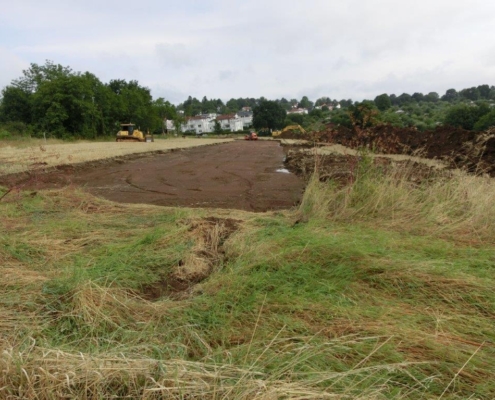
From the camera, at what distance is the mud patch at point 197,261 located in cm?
376

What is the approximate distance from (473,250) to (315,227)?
192 centimetres

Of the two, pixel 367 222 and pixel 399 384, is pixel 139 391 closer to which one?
pixel 399 384

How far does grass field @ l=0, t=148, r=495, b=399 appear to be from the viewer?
2025mm

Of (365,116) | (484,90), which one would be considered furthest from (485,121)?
(484,90)

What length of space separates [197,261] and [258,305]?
4.40 feet

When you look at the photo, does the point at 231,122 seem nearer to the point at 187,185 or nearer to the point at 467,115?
the point at 467,115

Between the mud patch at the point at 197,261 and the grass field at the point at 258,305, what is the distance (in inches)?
0.8

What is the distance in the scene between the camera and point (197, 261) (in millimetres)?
4258

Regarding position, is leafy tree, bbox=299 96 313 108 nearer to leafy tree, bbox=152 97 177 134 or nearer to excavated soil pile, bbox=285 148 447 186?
leafy tree, bbox=152 97 177 134

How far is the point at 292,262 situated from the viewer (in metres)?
3.82

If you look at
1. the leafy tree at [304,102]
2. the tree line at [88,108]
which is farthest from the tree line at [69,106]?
the leafy tree at [304,102]

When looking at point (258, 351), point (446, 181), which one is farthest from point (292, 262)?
point (446, 181)

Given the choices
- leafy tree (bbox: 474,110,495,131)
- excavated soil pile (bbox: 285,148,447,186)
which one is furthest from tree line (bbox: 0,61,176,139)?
leafy tree (bbox: 474,110,495,131)

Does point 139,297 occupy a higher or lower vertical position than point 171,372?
lower
